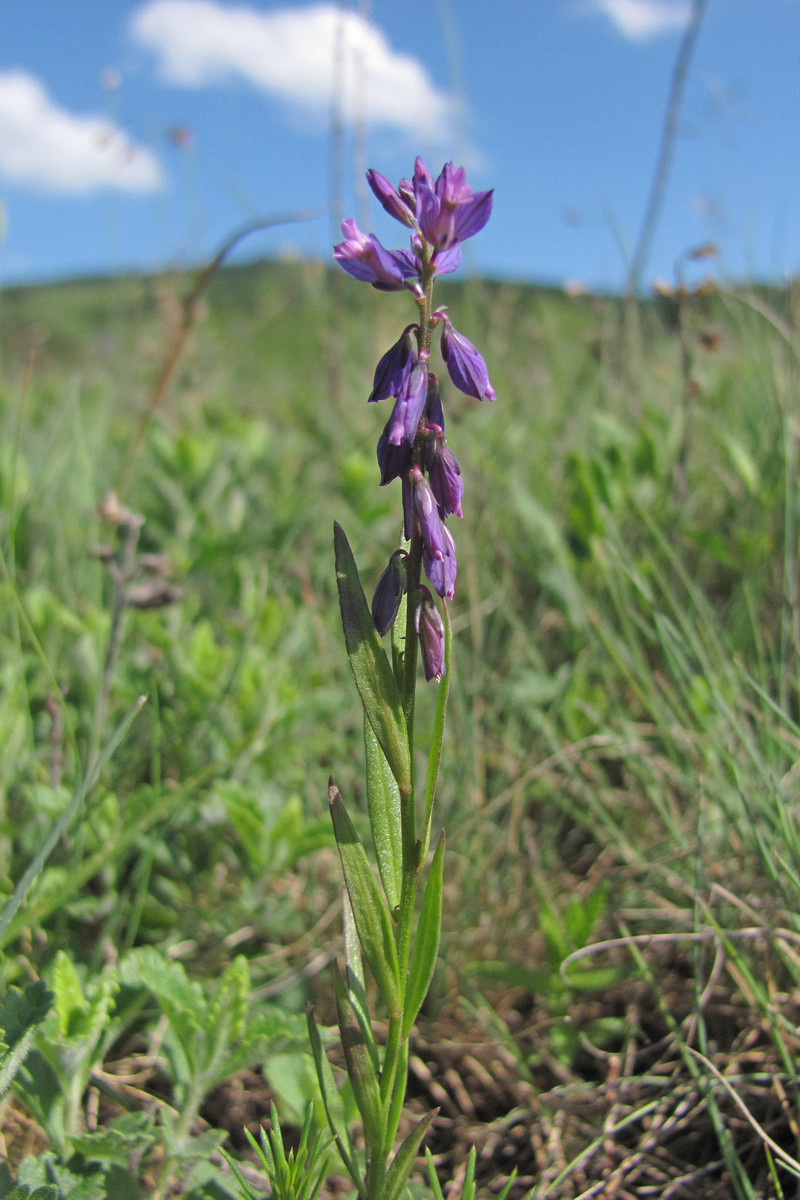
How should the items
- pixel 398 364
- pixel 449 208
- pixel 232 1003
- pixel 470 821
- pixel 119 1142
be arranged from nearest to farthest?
pixel 449 208 → pixel 398 364 → pixel 119 1142 → pixel 232 1003 → pixel 470 821

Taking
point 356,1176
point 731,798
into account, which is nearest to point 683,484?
point 731,798

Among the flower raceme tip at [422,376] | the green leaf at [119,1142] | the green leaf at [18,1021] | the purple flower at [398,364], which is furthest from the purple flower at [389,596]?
the green leaf at [119,1142]

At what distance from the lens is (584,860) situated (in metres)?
2.51

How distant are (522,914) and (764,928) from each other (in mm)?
682

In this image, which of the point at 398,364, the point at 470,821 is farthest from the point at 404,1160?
the point at 398,364

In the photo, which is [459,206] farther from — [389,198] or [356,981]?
[356,981]

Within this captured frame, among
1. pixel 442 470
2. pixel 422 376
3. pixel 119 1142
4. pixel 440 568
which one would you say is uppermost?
pixel 422 376

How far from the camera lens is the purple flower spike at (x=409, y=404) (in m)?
1.19

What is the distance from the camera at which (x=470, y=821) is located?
2.16m

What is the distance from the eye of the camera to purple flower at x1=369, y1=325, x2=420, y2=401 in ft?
4.03

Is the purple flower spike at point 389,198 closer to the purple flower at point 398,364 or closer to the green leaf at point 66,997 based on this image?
the purple flower at point 398,364

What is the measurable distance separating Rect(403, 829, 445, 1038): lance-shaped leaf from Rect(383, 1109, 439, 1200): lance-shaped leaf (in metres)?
0.12

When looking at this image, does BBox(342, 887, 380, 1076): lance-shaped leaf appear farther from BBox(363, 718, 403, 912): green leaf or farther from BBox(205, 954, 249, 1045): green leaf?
BBox(205, 954, 249, 1045): green leaf

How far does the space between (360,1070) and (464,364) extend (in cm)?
100
